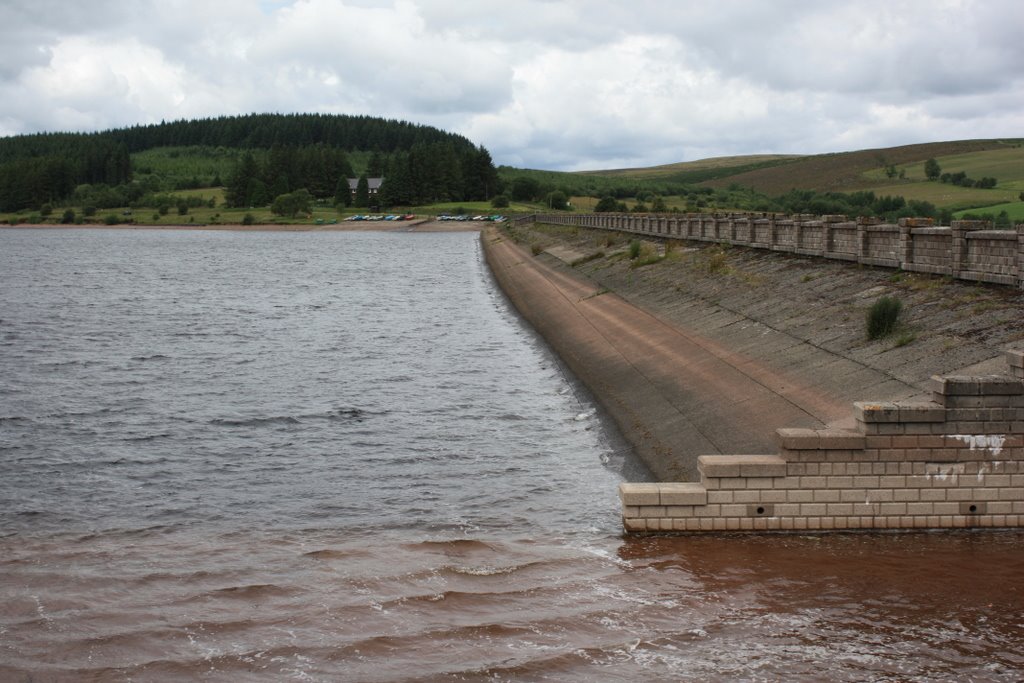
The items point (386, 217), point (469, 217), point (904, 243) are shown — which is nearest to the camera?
point (904, 243)

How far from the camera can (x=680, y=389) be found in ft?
74.5

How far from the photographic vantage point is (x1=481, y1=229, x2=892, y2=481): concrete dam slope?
17.6 meters

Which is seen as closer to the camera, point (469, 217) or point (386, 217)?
point (469, 217)

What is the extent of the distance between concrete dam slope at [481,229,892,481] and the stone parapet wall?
2.77 metres

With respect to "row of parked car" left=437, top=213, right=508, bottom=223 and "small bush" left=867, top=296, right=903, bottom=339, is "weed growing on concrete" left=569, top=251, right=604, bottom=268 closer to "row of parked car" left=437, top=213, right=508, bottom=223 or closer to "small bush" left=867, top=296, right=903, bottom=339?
A: "small bush" left=867, top=296, right=903, bottom=339

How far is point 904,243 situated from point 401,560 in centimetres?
1756

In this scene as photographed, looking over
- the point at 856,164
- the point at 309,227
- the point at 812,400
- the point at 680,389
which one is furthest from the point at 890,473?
the point at 309,227

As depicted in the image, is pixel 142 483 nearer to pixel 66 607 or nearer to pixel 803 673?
pixel 66 607

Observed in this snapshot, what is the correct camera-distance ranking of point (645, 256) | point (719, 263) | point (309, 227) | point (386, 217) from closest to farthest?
1. point (719, 263)
2. point (645, 256)
3. point (309, 227)
4. point (386, 217)

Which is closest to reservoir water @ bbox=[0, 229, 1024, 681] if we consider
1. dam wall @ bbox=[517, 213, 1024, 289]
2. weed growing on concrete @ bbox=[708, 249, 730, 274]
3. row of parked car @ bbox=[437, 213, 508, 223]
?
dam wall @ bbox=[517, 213, 1024, 289]

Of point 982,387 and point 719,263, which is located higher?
point 719,263

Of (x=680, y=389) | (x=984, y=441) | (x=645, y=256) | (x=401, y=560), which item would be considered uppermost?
(x=645, y=256)

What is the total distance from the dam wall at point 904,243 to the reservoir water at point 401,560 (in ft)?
27.3

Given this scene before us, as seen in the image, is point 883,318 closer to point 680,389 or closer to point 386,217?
point 680,389
